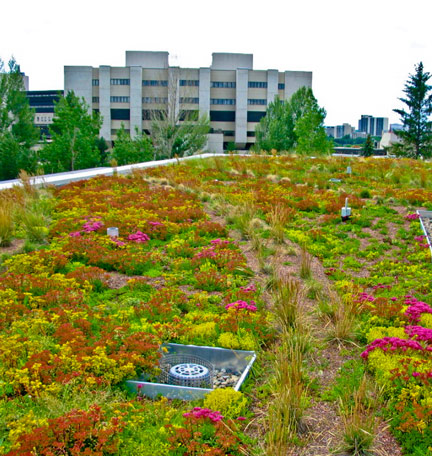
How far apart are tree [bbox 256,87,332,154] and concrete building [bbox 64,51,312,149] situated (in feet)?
66.8

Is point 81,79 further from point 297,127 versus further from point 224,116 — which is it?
point 297,127

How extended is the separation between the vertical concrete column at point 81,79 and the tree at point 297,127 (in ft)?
108

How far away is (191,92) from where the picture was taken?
258 feet

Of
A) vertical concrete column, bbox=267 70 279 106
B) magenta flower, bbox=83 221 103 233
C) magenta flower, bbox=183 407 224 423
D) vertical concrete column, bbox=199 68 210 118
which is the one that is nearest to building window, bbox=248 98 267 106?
vertical concrete column, bbox=267 70 279 106

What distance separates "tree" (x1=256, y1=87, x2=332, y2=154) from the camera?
2839cm

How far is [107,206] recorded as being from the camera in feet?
38.0

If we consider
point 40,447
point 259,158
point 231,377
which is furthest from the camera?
point 259,158

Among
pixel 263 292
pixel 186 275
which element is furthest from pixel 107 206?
pixel 263 292

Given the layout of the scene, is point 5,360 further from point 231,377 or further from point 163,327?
point 231,377

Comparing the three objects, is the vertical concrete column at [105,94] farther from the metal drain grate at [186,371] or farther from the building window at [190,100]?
the metal drain grate at [186,371]

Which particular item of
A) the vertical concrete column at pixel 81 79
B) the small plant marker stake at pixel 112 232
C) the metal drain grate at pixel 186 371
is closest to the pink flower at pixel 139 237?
the small plant marker stake at pixel 112 232

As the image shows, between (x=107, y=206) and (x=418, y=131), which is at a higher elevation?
(x=418, y=131)

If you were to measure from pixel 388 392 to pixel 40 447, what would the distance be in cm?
293

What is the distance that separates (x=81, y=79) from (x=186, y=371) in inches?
3296
